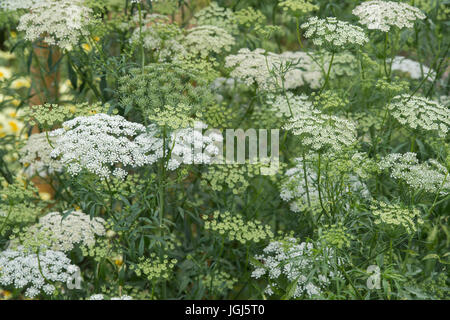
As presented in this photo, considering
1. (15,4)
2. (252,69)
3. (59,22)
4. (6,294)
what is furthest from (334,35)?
(6,294)

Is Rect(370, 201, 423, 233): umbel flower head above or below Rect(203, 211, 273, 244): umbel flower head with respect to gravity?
above

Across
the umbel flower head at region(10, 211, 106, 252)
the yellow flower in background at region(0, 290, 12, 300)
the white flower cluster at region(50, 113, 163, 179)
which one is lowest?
the yellow flower in background at region(0, 290, 12, 300)

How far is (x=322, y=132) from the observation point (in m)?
2.93

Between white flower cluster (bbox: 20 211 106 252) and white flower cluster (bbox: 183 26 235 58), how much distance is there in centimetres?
165

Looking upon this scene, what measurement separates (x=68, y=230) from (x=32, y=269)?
0.37 metres

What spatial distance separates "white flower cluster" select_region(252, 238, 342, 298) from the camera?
2884mm

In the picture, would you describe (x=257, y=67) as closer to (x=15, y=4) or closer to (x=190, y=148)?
(x=190, y=148)

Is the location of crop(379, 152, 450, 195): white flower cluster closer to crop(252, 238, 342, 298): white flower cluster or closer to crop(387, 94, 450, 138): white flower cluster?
crop(387, 94, 450, 138): white flower cluster

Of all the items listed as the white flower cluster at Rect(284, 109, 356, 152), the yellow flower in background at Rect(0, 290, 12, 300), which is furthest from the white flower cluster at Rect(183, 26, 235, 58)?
the yellow flower in background at Rect(0, 290, 12, 300)

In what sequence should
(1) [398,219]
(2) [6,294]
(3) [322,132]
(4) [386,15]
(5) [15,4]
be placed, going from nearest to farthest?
(1) [398,219] < (3) [322,132] < (4) [386,15] < (5) [15,4] < (2) [6,294]
